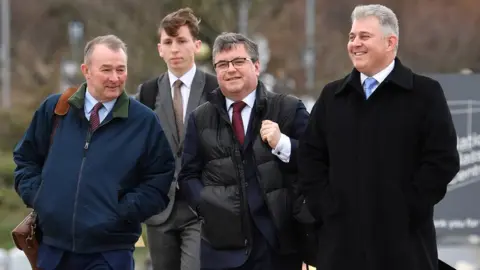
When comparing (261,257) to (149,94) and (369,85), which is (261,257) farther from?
(149,94)

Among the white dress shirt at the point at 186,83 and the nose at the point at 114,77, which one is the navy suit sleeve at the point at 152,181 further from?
the white dress shirt at the point at 186,83

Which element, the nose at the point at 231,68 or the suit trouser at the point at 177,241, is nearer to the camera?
the nose at the point at 231,68

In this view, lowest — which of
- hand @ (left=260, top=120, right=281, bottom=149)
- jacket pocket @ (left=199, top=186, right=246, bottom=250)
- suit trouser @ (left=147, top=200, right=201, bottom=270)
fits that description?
suit trouser @ (left=147, top=200, right=201, bottom=270)

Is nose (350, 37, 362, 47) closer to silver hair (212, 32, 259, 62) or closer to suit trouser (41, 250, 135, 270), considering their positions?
silver hair (212, 32, 259, 62)

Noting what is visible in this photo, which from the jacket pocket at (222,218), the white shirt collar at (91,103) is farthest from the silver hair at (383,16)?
the white shirt collar at (91,103)

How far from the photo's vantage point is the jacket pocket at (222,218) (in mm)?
5445

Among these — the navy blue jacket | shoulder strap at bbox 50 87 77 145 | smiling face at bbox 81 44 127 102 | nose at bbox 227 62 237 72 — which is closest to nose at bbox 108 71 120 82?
smiling face at bbox 81 44 127 102

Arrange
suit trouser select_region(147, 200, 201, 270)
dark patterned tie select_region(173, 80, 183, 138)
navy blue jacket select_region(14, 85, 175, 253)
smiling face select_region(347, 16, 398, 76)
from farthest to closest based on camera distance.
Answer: dark patterned tie select_region(173, 80, 183, 138) → suit trouser select_region(147, 200, 201, 270) → navy blue jacket select_region(14, 85, 175, 253) → smiling face select_region(347, 16, 398, 76)

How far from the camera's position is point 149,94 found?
6711mm

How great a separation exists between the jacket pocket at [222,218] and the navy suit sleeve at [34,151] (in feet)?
2.98

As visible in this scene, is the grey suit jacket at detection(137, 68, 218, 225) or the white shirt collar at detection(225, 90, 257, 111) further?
the grey suit jacket at detection(137, 68, 218, 225)

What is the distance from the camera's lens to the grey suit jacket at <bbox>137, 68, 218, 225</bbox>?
6453 mm

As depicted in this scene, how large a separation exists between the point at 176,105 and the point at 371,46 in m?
1.94

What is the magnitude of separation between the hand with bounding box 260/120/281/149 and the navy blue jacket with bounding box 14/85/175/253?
1.92 feet
